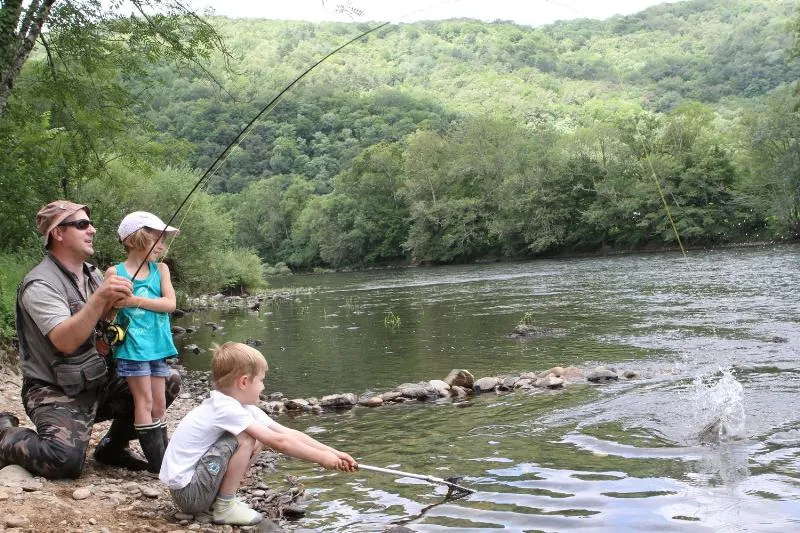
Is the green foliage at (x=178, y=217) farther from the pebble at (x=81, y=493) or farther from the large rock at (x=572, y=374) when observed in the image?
the pebble at (x=81, y=493)

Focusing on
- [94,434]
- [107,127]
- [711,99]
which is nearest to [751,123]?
[711,99]

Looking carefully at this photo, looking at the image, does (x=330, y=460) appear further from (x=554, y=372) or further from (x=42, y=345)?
(x=554, y=372)

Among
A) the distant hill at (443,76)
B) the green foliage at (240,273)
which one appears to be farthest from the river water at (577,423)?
the green foliage at (240,273)

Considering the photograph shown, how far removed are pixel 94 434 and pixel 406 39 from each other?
5871 cm

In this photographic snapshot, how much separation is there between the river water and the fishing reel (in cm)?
159

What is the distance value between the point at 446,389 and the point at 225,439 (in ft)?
18.0

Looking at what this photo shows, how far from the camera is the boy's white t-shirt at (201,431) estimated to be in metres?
4.01

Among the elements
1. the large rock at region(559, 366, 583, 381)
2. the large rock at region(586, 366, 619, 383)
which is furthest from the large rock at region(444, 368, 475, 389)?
the large rock at region(586, 366, 619, 383)

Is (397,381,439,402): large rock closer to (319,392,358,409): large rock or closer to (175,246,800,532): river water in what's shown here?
(175,246,800,532): river water

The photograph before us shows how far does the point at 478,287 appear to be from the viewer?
99.9 feet

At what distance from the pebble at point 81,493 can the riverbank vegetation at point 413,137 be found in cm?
221

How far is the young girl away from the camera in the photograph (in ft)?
15.0

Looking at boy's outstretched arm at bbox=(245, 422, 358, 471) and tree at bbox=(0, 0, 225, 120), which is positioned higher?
tree at bbox=(0, 0, 225, 120)

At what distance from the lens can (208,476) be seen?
4125 mm
